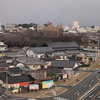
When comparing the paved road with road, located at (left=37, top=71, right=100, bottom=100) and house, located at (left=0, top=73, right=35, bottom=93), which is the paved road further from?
house, located at (left=0, top=73, right=35, bottom=93)

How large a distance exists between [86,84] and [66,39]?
24.5m

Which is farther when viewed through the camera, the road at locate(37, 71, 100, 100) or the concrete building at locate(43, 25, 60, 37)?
→ the concrete building at locate(43, 25, 60, 37)

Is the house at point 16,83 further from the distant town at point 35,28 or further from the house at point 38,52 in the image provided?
the distant town at point 35,28

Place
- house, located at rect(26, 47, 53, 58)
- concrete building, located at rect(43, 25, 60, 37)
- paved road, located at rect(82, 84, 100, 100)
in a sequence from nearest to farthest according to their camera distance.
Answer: paved road, located at rect(82, 84, 100, 100), house, located at rect(26, 47, 53, 58), concrete building, located at rect(43, 25, 60, 37)

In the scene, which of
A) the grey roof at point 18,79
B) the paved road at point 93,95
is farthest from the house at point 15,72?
the paved road at point 93,95

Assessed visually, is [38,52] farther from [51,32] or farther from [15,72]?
[51,32]

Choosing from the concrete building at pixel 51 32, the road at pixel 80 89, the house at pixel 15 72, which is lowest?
the road at pixel 80 89

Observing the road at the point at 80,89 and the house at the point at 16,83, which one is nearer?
the road at the point at 80,89

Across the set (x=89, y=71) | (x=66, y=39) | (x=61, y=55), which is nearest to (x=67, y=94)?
(x=89, y=71)

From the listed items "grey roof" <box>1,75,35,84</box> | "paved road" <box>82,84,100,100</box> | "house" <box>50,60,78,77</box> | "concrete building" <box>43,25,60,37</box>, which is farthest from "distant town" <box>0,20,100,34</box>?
"paved road" <box>82,84,100,100</box>

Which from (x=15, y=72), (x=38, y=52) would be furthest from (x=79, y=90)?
(x=38, y=52)

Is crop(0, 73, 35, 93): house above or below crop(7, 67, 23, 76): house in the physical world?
below

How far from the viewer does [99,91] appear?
14.9m

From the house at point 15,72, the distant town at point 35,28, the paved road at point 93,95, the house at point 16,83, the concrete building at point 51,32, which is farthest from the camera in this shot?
the distant town at point 35,28
